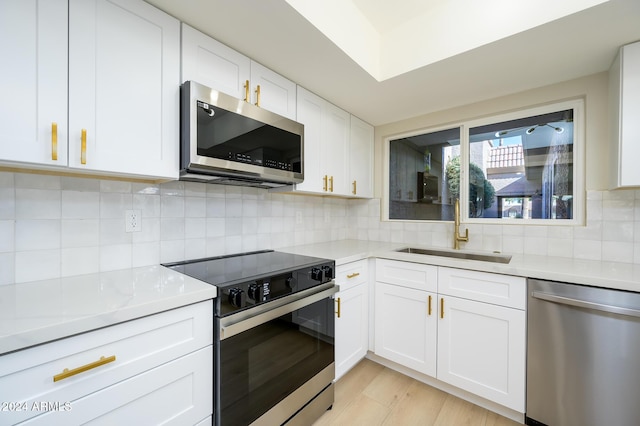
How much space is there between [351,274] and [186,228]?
114 centimetres

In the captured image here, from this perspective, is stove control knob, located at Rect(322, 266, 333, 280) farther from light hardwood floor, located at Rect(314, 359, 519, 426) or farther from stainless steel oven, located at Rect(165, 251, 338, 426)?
light hardwood floor, located at Rect(314, 359, 519, 426)

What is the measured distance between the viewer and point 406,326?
76.7 inches

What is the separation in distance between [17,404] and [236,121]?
127 centimetres

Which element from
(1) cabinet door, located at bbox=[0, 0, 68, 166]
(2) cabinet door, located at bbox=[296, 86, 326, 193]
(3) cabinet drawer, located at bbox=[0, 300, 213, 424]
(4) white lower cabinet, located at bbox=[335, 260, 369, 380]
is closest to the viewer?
(3) cabinet drawer, located at bbox=[0, 300, 213, 424]

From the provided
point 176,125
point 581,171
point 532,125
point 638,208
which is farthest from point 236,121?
Result: point 638,208

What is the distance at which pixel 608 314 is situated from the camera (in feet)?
4.18

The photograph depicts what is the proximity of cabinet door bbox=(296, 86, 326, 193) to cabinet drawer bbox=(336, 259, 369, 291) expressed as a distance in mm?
631

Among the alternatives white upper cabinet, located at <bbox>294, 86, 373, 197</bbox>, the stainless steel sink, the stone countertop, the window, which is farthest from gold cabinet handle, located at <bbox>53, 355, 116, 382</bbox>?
the window

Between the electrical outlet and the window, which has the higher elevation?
the window

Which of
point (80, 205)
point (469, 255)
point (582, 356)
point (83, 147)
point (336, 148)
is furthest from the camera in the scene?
point (336, 148)

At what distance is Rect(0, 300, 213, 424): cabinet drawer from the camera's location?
0.69 meters

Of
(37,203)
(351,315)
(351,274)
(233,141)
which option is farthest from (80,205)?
(351,315)

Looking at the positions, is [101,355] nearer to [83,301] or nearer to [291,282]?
[83,301]

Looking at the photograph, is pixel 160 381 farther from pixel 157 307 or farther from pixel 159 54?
pixel 159 54
